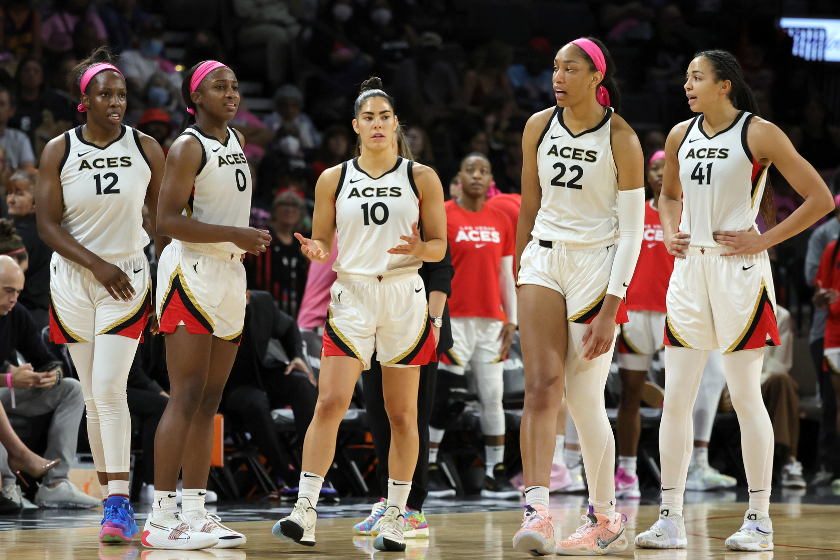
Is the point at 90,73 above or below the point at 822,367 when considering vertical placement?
above

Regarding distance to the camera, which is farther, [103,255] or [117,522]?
[103,255]

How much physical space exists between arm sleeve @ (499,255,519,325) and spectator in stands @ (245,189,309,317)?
195cm

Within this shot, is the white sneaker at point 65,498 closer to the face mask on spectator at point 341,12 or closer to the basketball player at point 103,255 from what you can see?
the basketball player at point 103,255

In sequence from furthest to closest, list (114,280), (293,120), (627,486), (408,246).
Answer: (293,120)
(627,486)
(114,280)
(408,246)

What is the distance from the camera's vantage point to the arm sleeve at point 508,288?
741cm

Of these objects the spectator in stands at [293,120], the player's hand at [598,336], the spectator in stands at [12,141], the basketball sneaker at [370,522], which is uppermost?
the spectator in stands at [293,120]

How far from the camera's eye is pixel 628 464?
7238mm

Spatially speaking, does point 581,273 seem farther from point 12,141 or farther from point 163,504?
point 12,141

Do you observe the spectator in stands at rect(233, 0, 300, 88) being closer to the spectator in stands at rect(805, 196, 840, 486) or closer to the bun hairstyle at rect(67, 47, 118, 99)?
the spectator in stands at rect(805, 196, 840, 486)

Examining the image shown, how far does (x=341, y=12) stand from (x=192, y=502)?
30.0 ft

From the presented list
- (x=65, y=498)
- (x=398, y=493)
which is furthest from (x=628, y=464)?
(x=65, y=498)

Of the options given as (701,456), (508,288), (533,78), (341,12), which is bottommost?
(701,456)

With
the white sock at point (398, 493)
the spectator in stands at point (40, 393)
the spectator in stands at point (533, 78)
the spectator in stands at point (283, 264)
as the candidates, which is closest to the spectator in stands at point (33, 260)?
the spectator in stands at point (40, 393)

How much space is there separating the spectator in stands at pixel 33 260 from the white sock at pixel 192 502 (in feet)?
9.60
